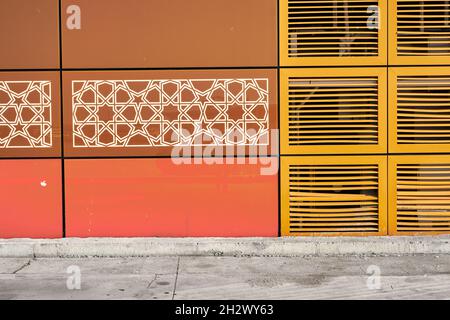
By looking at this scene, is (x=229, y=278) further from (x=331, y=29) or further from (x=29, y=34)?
(x=29, y=34)

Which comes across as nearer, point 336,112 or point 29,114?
point 29,114

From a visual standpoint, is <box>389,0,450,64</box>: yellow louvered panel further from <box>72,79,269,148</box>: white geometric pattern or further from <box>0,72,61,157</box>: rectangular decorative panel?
<box>0,72,61,157</box>: rectangular decorative panel

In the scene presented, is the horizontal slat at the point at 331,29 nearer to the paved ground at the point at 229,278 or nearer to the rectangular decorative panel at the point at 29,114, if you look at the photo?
the paved ground at the point at 229,278

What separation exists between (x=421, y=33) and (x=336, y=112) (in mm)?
1500

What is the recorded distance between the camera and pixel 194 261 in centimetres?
744

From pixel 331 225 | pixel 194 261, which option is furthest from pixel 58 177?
pixel 331 225

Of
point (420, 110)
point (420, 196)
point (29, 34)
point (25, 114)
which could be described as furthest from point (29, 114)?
point (420, 196)

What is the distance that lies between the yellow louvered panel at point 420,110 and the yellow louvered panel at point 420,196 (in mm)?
203

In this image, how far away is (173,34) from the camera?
26.0 ft

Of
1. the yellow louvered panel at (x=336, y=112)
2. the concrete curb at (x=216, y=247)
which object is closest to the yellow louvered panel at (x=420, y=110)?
the yellow louvered panel at (x=336, y=112)

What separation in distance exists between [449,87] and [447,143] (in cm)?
73

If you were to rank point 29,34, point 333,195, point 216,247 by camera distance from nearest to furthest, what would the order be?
point 216,247
point 29,34
point 333,195

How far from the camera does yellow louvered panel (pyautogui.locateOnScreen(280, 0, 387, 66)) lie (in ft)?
26.1
